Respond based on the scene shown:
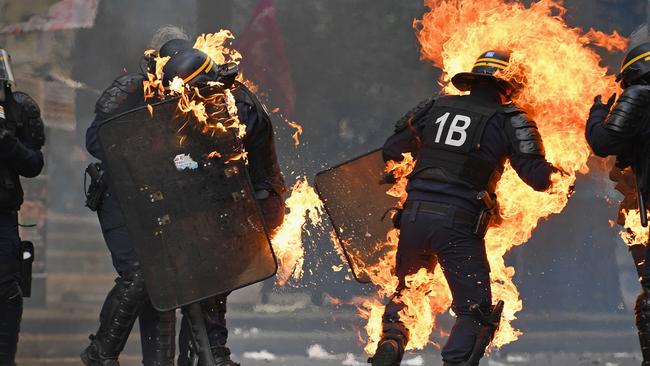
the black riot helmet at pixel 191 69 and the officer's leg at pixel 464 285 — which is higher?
the black riot helmet at pixel 191 69

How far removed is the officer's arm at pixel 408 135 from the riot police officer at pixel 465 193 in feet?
0.22

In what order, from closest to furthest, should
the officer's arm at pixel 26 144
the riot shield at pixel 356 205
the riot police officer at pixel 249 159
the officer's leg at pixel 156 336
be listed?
the riot police officer at pixel 249 159, the officer's arm at pixel 26 144, the riot shield at pixel 356 205, the officer's leg at pixel 156 336

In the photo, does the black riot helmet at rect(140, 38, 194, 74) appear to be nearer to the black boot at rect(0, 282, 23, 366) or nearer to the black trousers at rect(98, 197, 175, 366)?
the black trousers at rect(98, 197, 175, 366)

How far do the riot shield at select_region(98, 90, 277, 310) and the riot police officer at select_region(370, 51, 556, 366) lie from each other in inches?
31.4

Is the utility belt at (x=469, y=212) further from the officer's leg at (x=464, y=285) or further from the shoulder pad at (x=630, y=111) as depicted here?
the shoulder pad at (x=630, y=111)

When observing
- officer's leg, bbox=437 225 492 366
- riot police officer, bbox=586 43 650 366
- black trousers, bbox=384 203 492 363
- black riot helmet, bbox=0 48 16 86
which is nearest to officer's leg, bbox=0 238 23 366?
black riot helmet, bbox=0 48 16 86

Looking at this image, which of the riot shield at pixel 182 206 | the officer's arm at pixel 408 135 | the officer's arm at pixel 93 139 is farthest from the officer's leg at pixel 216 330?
the officer's arm at pixel 408 135

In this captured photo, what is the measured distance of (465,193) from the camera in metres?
6.45

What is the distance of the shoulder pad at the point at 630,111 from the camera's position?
20.4ft

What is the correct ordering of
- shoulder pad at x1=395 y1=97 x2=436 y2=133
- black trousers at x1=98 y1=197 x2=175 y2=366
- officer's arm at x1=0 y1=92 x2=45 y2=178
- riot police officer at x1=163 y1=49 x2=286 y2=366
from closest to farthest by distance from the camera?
riot police officer at x1=163 y1=49 x2=286 y2=366 → shoulder pad at x1=395 y1=97 x2=436 y2=133 → officer's arm at x1=0 y1=92 x2=45 y2=178 → black trousers at x1=98 y1=197 x2=175 y2=366

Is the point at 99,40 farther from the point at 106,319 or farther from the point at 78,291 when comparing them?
the point at 106,319

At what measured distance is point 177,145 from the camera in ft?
20.7

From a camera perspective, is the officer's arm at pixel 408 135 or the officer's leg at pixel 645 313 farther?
the officer's arm at pixel 408 135

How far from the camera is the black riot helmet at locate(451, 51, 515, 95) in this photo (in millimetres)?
6523
